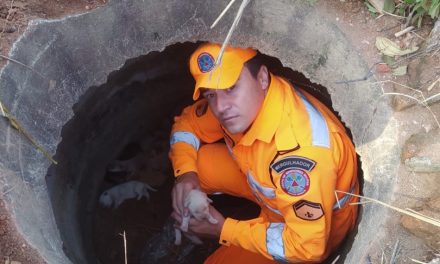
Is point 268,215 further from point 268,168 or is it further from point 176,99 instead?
point 176,99

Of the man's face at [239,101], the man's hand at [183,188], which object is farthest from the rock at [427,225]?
the man's hand at [183,188]

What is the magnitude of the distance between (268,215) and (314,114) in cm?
68

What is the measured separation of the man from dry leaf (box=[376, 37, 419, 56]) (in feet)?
1.57

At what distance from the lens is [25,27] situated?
7.97 ft


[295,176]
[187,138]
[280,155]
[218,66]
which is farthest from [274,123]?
[187,138]

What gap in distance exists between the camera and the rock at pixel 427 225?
200cm

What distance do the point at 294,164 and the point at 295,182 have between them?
0.08 meters

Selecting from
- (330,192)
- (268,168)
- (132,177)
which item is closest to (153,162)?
(132,177)

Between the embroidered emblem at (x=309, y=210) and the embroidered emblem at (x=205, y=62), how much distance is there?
2.56ft

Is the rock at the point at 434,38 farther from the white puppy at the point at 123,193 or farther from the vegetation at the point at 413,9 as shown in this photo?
the white puppy at the point at 123,193

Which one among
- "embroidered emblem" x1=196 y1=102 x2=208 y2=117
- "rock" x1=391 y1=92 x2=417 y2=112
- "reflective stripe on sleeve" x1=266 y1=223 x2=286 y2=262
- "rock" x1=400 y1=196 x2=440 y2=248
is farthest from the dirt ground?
"embroidered emblem" x1=196 y1=102 x2=208 y2=117

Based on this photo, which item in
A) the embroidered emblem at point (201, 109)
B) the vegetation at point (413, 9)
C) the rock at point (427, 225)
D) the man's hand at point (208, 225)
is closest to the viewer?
the rock at point (427, 225)

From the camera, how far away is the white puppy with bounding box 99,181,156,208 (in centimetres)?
378

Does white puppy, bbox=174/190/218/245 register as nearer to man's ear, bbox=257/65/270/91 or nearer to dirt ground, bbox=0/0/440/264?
man's ear, bbox=257/65/270/91
